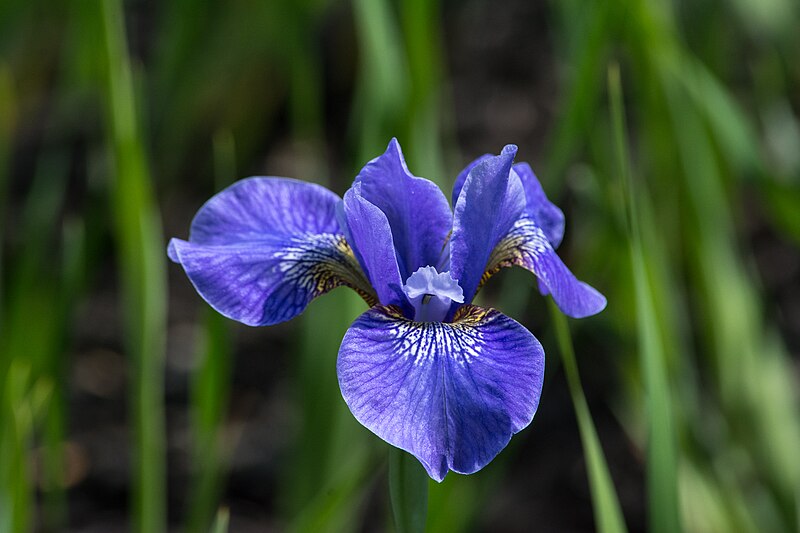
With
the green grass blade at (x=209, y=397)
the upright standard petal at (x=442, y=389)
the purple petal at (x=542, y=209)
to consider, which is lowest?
the green grass blade at (x=209, y=397)

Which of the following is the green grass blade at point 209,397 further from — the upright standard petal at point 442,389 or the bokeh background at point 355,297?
the upright standard petal at point 442,389

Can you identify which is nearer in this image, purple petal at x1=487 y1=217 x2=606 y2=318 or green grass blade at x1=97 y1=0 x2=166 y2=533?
purple petal at x1=487 y1=217 x2=606 y2=318

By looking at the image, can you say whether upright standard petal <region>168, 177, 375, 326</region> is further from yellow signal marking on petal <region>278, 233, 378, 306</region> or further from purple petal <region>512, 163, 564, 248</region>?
purple petal <region>512, 163, 564, 248</region>

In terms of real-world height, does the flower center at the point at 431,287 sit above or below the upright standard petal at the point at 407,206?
below

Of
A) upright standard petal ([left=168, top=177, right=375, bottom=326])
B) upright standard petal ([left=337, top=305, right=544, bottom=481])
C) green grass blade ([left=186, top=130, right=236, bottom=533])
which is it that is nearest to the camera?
upright standard petal ([left=337, top=305, right=544, bottom=481])

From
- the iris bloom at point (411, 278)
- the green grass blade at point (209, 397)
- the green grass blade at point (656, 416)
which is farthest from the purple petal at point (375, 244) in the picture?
the green grass blade at point (209, 397)

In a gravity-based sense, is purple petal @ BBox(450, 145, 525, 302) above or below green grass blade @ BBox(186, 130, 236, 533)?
above

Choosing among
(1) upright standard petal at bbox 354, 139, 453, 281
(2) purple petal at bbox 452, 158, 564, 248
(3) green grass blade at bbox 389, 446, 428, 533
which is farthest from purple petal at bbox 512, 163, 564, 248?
(3) green grass blade at bbox 389, 446, 428, 533

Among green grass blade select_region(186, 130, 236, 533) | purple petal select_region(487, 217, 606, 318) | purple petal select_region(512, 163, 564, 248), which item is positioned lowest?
green grass blade select_region(186, 130, 236, 533)

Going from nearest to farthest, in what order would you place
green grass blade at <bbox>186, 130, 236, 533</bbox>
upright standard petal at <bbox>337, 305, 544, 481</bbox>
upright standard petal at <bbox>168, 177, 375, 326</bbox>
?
upright standard petal at <bbox>337, 305, 544, 481</bbox> → upright standard petal at <bbox>168, 177, 375, 326</bbox> → green grass blade at <bbox>186, 130, 236, 533</bbox>
